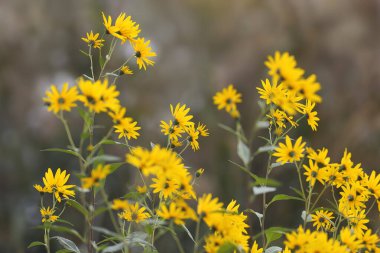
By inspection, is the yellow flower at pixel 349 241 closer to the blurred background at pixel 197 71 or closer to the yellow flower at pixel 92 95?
the yellow flower at pixel 92 95

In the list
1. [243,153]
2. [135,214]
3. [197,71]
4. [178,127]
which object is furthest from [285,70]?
[197,71]

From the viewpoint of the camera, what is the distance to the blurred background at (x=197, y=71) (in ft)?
14.3

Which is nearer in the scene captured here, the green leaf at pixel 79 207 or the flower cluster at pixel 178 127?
the green leaf at pixel 79 207

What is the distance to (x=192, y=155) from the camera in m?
4.54

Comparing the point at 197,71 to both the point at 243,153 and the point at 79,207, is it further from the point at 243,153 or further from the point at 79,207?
the point at 243,153

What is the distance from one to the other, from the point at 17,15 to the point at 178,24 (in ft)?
4.16

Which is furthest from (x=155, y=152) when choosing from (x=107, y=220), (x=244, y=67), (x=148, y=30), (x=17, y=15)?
(x=17, y=15)

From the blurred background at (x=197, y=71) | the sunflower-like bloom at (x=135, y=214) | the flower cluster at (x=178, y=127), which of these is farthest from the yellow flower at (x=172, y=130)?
the blurred background at (x=197, y=71)

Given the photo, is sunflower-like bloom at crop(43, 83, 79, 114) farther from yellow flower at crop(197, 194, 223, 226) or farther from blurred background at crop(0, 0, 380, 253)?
blurred background at crop(0, 0, 380, 253)

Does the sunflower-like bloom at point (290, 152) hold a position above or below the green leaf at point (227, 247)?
above

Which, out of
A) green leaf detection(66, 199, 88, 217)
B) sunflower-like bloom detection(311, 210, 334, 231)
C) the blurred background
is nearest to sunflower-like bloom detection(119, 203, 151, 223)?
green leaf detection(66, 199, 88, 217)

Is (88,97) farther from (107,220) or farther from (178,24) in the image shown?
(178,24)

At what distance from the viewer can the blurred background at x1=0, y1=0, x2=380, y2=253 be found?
437 cm

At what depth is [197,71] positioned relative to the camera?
4.91m
